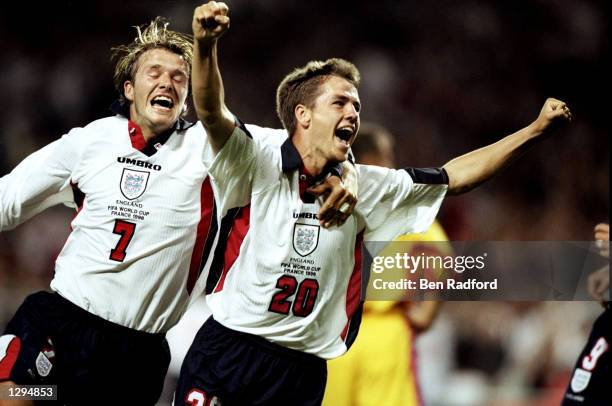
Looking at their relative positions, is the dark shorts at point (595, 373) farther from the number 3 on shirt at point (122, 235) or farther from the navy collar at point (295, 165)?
the number 3 on shirt at point (122, 235)

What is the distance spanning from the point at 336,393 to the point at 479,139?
4173 millimetres

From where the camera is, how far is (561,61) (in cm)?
874

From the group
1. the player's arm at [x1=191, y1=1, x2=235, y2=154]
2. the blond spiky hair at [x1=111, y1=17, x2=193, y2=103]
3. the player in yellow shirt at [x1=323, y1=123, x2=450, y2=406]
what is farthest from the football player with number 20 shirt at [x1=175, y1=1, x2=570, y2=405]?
the player in yellow shirt at [x1=323, y1=123, x2=450, y2=406]

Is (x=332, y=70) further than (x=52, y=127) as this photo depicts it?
No

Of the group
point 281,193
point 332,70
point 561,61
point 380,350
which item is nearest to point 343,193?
point 281,193

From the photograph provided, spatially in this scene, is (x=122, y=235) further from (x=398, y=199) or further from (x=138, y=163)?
(x=398, y=199)

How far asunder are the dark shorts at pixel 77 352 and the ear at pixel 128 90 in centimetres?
88

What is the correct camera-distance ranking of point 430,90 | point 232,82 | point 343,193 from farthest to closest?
point 430,90 < point 232,82 < point 343,193

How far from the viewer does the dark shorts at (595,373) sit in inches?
146

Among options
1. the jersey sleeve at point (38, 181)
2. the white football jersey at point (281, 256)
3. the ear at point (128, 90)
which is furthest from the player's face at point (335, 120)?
the jersey sleeve at point (38, 181)

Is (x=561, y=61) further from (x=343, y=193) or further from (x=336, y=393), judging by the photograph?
(x=343, y=193)

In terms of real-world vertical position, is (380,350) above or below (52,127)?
below

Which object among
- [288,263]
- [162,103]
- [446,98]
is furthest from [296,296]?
[446,98]

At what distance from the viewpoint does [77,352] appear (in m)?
3.66
